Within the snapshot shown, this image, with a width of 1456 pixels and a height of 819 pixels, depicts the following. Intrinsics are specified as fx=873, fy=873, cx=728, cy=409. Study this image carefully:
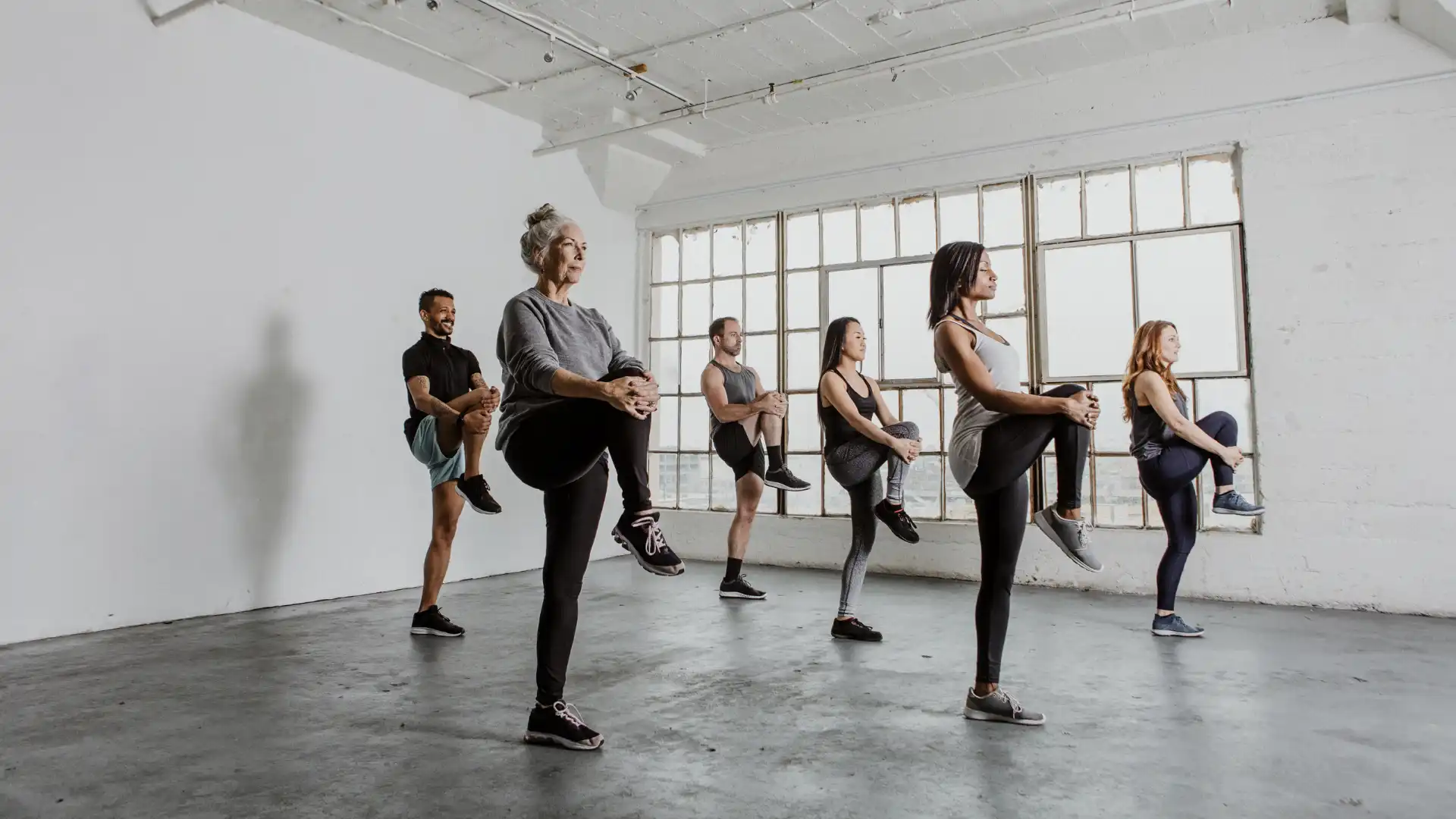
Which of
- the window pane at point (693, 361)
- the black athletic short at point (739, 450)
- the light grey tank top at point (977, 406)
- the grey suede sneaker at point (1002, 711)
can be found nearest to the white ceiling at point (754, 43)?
the window pane at point (693, 361)

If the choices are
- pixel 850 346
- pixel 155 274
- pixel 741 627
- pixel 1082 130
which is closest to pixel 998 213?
pixel 1082 130

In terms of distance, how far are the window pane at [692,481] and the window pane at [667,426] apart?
169 mm

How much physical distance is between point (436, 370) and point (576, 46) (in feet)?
7.99

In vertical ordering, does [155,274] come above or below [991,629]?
above

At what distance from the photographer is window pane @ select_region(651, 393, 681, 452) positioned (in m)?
7.44

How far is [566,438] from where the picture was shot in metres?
2.26

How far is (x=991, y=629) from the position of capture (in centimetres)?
263

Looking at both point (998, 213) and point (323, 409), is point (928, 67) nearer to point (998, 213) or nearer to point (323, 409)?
point (998, 213)

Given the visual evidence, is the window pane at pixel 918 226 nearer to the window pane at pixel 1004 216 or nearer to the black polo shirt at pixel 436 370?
the window pane at pixel 1004 216

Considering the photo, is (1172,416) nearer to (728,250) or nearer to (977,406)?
(977,406)

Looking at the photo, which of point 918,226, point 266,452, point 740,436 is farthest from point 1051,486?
point 266,452

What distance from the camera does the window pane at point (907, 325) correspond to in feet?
20.6

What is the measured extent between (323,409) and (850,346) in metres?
3.14

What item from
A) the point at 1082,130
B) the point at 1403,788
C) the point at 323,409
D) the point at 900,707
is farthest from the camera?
the point at 1082,130
